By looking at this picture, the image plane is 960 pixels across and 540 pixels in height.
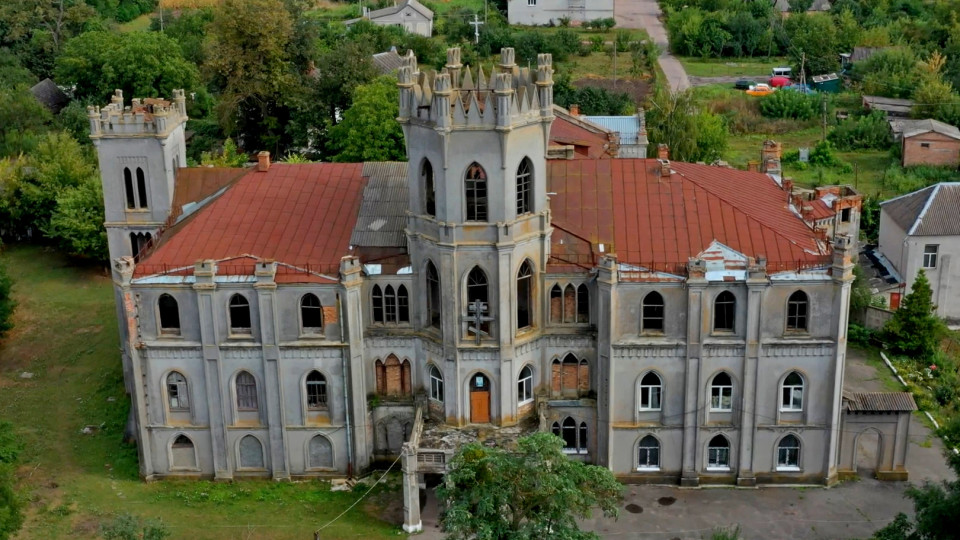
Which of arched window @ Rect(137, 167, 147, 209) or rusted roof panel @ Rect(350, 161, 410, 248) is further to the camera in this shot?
arched window @ Rect(137, 167, 147, 209)

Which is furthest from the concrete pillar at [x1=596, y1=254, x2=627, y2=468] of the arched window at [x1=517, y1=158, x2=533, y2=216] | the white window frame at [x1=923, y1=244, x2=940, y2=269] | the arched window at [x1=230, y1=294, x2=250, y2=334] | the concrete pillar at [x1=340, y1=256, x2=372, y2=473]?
the white window frame at [x1=923, y1=244, x2=940, y2=269]

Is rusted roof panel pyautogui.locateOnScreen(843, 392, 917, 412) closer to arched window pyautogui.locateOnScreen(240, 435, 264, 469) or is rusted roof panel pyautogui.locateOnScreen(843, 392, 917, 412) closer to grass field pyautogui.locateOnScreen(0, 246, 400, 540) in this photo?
grass field pyautogui.locateOnScreen(0, 246, 400, 540)

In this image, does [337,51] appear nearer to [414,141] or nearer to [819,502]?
[414,141]

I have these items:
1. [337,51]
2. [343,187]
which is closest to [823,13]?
[337,51]

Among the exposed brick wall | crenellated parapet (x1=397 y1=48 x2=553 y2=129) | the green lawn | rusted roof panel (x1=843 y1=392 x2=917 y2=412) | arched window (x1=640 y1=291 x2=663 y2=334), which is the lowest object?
rusted roof panel (x1=843 y1=392 x2=917 y2=412)

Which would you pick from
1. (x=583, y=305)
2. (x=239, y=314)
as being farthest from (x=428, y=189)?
(x=239, y=314)

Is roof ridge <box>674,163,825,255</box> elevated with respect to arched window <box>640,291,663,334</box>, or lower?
elevated

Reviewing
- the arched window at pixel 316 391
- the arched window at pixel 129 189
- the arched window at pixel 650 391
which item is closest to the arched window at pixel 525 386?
the arched window at pixel 650 391

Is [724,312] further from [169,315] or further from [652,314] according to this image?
[169,315]
